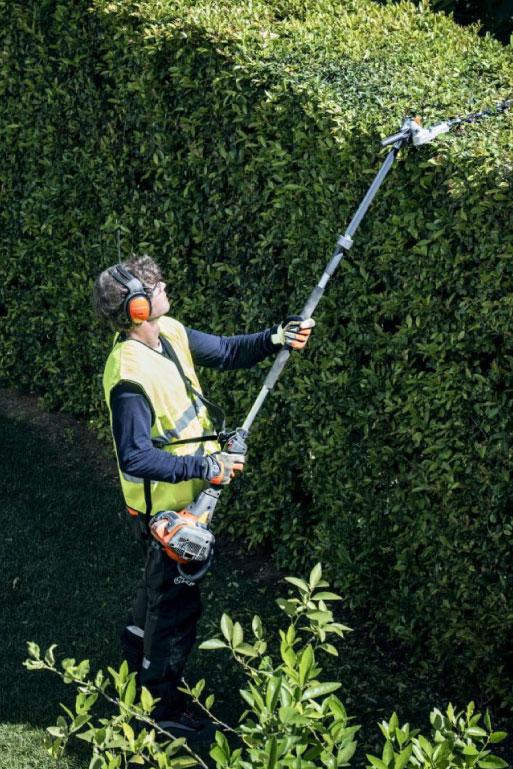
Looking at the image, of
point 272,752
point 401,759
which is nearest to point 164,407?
point 272,752

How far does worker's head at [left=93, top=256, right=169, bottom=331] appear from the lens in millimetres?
4539

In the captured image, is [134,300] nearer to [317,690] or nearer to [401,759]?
[317,690]

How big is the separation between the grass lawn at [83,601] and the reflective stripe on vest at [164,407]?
1201mm

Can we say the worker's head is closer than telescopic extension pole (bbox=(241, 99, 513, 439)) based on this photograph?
Yes

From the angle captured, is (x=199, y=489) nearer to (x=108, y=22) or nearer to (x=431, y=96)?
(x=431, y=96)

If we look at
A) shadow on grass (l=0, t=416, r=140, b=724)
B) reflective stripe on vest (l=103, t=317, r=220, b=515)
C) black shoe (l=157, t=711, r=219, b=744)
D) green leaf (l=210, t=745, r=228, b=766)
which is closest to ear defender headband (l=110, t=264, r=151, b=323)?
reflective stripe on vest (l=103, t=317, r=220, b=515)

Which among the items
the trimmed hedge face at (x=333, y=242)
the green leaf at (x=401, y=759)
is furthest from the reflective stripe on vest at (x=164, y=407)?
the green leaf at (x=401, y=759)

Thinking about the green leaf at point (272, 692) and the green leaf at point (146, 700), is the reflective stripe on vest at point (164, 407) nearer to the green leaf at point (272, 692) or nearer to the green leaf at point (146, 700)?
the green leaf at point (146, 700)

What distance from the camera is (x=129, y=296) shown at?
4527 millimetres

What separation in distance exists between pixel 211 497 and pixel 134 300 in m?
0.97

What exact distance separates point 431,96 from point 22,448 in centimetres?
424

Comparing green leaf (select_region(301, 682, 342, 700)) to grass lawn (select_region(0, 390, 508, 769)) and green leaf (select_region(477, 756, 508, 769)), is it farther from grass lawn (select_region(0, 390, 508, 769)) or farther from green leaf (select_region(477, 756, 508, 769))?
grass lawn (select_region(0, 390, 508, 769))

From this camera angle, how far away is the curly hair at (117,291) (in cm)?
457

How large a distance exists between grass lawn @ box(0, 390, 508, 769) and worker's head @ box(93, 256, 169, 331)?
6.47 ft
